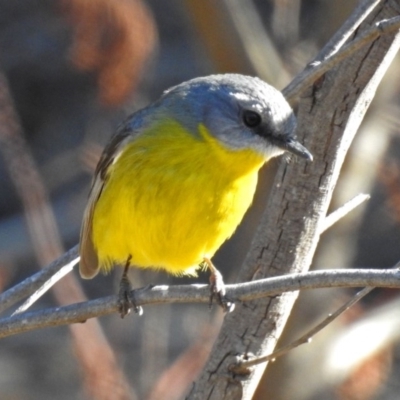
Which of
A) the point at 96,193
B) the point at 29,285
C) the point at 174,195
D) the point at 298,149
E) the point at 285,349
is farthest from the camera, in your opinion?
the point at 96,193

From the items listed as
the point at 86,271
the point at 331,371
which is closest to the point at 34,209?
the point at 86,271

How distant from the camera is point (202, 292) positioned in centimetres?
366

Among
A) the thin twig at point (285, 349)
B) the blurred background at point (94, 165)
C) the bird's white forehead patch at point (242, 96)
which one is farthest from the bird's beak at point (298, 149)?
the blurred background at point (94, 165)

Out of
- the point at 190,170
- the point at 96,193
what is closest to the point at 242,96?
the point at 190,170

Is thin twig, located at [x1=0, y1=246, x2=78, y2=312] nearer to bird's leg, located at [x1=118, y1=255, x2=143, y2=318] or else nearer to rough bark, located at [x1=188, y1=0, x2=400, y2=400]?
bird's leg, located at [x1=118, y1=255, x2=143, y2=318]

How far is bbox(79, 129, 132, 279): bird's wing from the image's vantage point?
4.84m

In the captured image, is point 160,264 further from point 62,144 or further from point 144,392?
point 62,144

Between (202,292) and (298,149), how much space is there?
87 cm

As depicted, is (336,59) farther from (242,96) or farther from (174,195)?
(174,195)

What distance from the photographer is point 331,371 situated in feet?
20.5

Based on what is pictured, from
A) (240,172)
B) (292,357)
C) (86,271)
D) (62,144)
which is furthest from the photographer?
(62,144)

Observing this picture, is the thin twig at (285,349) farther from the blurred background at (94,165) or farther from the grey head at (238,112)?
the blurred background at (94,165)

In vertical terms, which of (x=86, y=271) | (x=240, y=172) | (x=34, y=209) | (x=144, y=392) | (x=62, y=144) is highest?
(x=240, y=172)

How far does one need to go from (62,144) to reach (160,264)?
6245 mm
